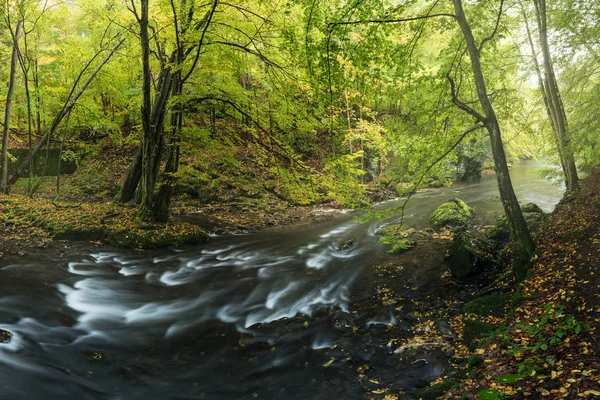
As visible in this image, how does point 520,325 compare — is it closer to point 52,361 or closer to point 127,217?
point 52,361

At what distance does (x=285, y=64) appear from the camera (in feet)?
32.4

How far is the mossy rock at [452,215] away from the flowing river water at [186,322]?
316 centimetres

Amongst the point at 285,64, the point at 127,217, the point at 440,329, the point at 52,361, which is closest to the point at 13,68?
the point at 127,217

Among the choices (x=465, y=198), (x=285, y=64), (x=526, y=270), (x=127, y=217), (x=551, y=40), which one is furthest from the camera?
(x=465, y=198)

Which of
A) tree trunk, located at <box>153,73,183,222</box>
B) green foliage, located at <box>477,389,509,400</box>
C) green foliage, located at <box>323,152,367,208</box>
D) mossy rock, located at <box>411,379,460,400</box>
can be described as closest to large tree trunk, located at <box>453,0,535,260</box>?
green foliage, located at <box>323,152,367,208</box>

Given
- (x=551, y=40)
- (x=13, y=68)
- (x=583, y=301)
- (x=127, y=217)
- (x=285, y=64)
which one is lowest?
(x=583, y=301)

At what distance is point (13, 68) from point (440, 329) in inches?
679

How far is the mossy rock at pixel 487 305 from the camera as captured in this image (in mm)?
5945

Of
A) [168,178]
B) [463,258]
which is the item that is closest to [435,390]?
[463,258]

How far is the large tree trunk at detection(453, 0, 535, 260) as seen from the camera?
273 inches

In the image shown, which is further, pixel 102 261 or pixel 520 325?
pixel 102 261

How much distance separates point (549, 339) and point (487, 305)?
2.08m

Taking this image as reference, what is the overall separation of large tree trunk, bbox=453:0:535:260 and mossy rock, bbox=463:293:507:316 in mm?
1498

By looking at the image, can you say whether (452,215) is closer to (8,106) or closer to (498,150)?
(498,150)
